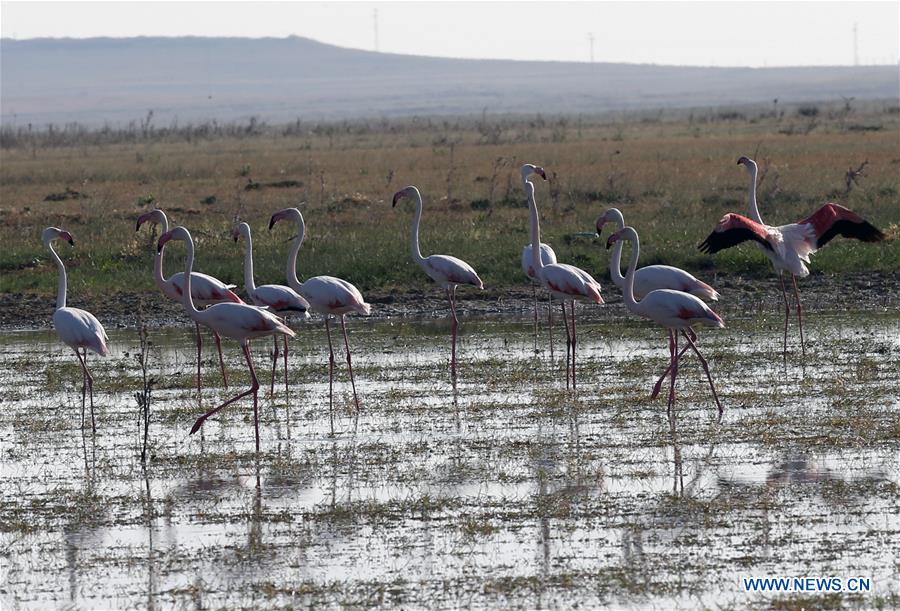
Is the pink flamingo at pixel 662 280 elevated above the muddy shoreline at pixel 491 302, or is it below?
above

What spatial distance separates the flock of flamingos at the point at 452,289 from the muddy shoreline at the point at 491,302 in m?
1.46

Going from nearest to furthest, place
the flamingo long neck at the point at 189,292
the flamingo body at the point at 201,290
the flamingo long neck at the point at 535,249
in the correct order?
the flamingo long neck at the point at 189,292
the flamingo body at the point at 201,290
the flamingo long neck at the point at 535,249

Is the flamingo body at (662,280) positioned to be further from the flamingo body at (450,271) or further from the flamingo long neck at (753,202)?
the flamingo long neck at (753,202)

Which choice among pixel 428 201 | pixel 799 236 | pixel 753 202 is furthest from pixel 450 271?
pixel 428 201

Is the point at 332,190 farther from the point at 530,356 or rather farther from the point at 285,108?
the point at 285,108

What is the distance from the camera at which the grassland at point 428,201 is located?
1659cm

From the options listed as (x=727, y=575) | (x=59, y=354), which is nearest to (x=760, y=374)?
(x=727, y=575)

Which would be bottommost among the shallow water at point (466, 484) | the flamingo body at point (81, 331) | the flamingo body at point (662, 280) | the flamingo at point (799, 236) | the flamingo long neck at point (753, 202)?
the shallow water at point (466, 484)

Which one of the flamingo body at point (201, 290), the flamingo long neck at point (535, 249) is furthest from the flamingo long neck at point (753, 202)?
the flamingo body at point (201, 290)

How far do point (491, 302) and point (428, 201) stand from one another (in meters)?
8.40

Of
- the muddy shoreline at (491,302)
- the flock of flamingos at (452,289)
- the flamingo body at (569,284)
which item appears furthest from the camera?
the muddy shoreline at (491,302)

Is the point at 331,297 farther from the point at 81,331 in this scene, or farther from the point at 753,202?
the point at 753,202

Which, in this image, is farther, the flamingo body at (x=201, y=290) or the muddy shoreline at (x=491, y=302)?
the muddy shoreline at (x=491, y=302)

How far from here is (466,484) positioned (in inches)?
313
